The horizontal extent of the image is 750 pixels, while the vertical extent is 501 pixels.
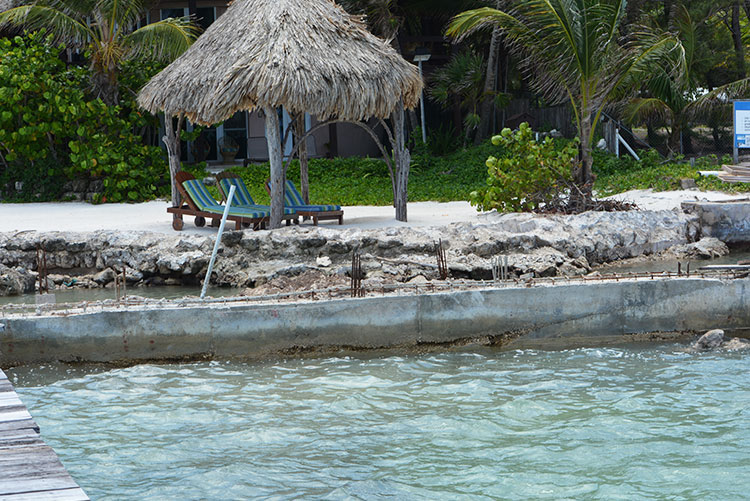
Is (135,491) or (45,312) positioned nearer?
(135,491)

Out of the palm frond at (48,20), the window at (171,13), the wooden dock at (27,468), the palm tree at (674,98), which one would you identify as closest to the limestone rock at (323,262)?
the wooden dock at (27,468)

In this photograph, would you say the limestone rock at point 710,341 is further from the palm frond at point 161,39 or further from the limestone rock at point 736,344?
the palm frond at point 161,39

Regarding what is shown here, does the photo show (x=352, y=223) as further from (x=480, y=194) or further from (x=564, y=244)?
(x=564, y=244)

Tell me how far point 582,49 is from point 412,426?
28.2ft

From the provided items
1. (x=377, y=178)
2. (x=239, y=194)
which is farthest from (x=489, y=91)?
(x=239, y=194)

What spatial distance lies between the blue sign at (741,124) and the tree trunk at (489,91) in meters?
5.97

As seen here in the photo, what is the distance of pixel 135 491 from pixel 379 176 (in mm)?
15043

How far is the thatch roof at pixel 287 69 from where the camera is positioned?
13906mm

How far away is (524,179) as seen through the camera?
1593 centimetres

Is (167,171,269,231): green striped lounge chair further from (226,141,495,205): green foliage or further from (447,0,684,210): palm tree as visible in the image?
(447,0,684,210): palm tree

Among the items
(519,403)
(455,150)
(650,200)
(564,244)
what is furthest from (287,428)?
(455,150)

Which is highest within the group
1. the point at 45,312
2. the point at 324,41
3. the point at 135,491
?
the point at 324,41

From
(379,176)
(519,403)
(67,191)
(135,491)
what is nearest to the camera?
(135,491)

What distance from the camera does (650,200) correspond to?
55.4ft
